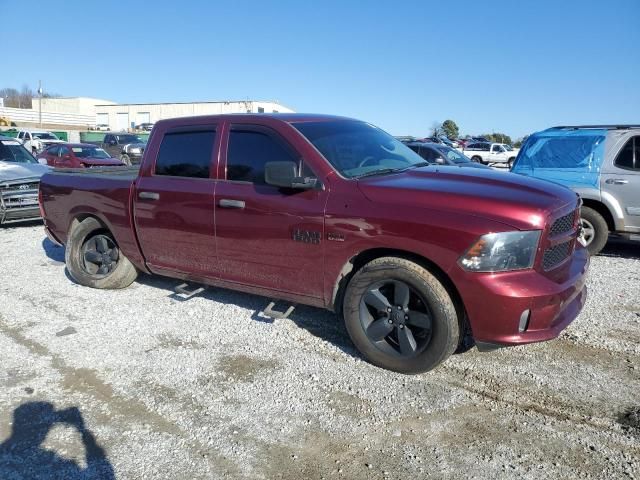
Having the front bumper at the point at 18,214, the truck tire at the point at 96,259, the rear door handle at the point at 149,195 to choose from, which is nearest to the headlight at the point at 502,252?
the rear door handle at the point at 149,195

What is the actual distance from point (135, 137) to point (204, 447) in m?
30.3

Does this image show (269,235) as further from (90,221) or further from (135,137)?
(135,137)

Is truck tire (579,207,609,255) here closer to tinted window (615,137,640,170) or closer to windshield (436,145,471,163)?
tinted window (615,137,640,170)

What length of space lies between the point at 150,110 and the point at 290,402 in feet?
289

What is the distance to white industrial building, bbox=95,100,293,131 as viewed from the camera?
78.9 m

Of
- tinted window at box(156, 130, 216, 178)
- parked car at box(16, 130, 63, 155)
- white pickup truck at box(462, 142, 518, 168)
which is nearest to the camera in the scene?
tinted window at box(156, 130, 216, 178)

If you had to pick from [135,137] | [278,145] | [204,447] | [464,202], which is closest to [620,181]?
[464,202]

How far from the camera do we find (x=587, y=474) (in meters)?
2.50

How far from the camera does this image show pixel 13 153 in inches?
415

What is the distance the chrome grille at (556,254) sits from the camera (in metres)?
3.24

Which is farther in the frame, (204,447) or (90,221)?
(90,221)

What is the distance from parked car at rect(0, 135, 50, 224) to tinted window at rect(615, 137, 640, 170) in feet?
31.9

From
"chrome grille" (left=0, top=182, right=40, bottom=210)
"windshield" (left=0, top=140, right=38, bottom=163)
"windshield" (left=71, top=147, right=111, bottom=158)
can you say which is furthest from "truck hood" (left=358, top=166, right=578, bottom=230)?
"windshield" (left=71, top=147, right=111, bottom=158)

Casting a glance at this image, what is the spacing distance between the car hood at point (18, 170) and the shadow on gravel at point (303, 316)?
18.0 ft
